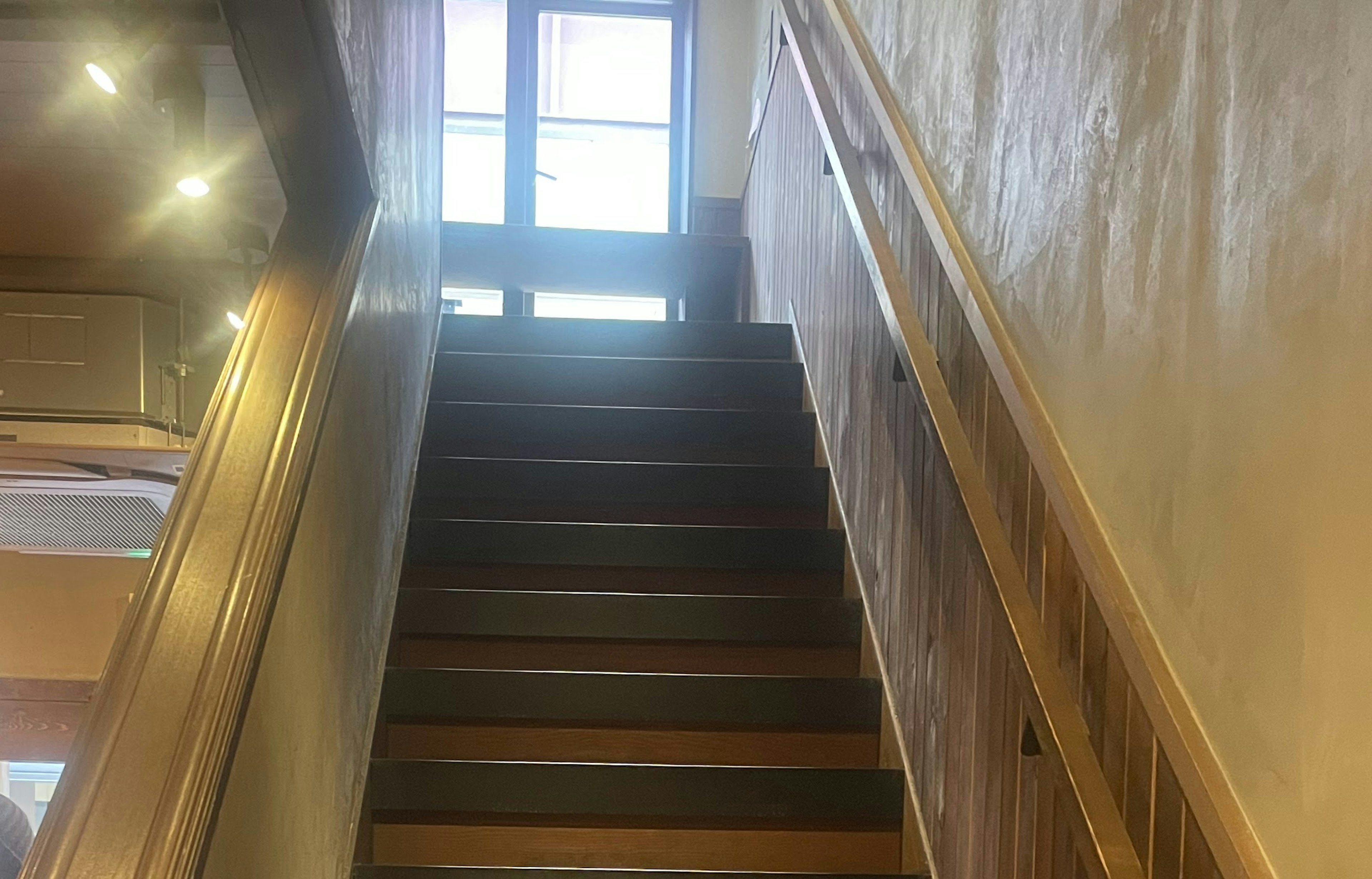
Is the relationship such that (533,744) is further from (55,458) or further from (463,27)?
(463,27)

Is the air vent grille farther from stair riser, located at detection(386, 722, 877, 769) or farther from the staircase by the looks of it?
stair riser, located at detection(386, 722, 877, 769)

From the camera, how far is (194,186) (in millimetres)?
2221

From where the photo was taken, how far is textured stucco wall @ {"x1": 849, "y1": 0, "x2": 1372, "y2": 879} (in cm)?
92

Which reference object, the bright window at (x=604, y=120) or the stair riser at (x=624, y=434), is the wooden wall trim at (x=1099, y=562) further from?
the bright window at (x=604, y=120)

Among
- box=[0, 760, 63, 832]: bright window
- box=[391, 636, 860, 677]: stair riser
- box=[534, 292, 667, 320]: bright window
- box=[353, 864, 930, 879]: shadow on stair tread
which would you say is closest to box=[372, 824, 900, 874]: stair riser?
box=[353, 864, 930, 879]: shadow on stair tread

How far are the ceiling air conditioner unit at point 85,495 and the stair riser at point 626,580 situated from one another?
0.71 metres

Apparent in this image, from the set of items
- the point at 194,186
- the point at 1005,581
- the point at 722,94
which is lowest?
the point at 1005,581

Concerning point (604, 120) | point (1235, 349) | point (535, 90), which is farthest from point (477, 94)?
point (1235, 349)

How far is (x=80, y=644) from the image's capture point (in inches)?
201

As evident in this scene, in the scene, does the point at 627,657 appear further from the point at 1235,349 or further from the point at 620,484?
the point at 1235,349

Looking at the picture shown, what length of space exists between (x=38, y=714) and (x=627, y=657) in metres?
3.63

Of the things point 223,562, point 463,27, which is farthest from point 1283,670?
point 463,27

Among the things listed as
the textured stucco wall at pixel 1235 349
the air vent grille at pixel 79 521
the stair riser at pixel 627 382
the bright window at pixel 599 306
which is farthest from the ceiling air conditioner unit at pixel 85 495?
the bright window at pixel 599 306

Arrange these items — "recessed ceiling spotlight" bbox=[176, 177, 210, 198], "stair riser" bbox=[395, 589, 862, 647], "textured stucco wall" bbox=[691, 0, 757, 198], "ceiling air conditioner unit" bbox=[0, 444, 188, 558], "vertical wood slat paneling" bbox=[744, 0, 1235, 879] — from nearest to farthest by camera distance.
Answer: "vertical wood slat paneling" bbox=[744, 0, 1235, 879]
"recessed ceiling spotlight" bbox=[176, 177, 210, 198]
"stair riser" bbox=[395, 589, 862, 647]
"ceiling air conditioner unit" bbox=[0, 444, 188, 558]
"textured stucco wall" bbox=[691, 0, 757, 198]
